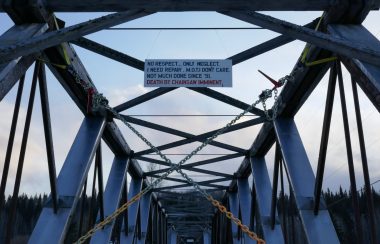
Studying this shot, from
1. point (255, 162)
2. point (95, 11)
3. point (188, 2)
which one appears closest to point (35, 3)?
point (95, 11)

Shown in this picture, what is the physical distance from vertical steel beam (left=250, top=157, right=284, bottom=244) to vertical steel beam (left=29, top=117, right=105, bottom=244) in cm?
714

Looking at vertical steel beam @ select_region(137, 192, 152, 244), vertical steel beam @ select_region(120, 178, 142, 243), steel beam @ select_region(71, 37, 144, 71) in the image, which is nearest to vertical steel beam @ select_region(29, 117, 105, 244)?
steel beam @ select_region(71, 37, 144, 71)

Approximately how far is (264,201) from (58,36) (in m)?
12.1

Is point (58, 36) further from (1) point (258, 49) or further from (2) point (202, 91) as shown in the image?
(2) point (202, 91)

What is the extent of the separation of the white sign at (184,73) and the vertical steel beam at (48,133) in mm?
2295

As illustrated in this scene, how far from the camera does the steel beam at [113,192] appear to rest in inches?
619

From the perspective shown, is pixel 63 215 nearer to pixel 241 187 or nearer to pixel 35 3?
pixel 35 3

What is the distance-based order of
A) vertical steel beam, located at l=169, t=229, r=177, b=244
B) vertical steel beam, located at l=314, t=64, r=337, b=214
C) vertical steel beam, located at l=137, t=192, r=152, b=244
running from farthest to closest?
vertical steel beam, located at l=169, t=229, r=177, b=244, vertical steel beam, located at l=137, t=192, r=152, b=244, vertical steel beam, located at l=314, t=64, r=337, b=214

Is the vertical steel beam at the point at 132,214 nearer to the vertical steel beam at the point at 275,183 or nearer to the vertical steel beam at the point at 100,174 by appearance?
the vertical steel beam at the point at 100,174

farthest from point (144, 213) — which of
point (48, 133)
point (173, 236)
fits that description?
point (173, 236)

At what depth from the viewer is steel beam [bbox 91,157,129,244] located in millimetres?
15719

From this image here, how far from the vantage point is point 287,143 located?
12508 mm

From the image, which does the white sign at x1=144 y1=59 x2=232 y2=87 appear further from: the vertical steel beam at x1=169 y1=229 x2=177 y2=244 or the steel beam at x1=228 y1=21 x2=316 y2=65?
the vertical steel beam at x1=169 y1=229 x2=177 y2=244

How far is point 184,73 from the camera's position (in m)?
9.67
